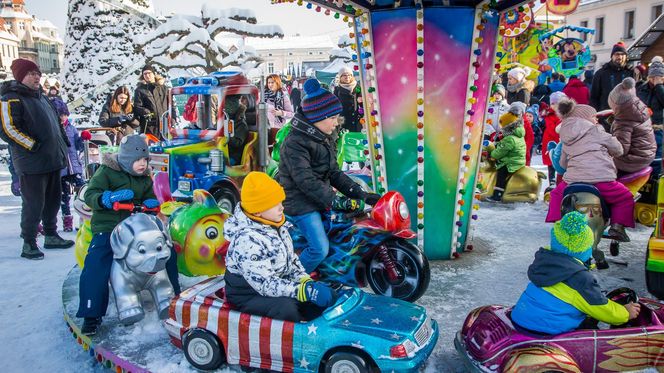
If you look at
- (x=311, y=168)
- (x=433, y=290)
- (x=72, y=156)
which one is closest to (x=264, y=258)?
(x=311, y=168)

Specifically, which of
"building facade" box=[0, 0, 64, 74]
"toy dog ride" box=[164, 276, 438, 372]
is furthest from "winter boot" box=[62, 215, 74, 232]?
"building facade" box=[0, 0, 64, 74]

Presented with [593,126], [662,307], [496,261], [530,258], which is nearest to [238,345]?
[662,307]

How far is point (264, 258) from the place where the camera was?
10.3 ft

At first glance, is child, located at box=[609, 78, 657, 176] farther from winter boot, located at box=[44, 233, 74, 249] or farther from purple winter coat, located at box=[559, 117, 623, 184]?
winter boot, located at box=[44, 233, 74, 249]

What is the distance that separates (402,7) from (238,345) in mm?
3328

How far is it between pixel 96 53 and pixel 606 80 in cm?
1358

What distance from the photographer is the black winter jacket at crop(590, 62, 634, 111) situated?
27.4ft

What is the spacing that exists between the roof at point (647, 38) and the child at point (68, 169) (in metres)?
17.6

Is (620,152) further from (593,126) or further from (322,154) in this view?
(322,154)

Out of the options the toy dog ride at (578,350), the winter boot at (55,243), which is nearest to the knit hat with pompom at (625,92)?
the toy dog ride at (578,350)

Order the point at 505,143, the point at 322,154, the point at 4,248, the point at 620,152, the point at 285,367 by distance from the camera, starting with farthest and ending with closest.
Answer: the point at 505,143
the point at 4,248
the point at 620,152
the point at 322,154
the point at 285,367

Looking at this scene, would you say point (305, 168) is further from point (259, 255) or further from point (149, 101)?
point (149, 101)

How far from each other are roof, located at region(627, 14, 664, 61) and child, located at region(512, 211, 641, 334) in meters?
17.9

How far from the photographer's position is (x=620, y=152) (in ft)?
16.1
